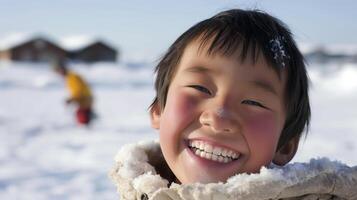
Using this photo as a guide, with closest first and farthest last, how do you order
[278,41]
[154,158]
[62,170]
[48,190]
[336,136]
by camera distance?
[278,41], [154,158], [48,190], [62,170], [336,136]

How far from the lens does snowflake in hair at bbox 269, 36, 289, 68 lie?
124 cm

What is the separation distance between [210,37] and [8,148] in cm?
566

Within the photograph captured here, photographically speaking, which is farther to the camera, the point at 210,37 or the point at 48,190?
the point at 48,190

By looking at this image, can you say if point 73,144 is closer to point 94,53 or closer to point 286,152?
point 286,152

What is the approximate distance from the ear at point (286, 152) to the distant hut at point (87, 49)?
4433 cm

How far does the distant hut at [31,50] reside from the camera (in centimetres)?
4097

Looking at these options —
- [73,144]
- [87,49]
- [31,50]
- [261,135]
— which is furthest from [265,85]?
[87,49]

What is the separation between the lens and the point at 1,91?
1747 cm

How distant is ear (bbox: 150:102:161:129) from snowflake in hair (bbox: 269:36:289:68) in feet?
1.20

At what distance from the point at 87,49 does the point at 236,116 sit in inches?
1759

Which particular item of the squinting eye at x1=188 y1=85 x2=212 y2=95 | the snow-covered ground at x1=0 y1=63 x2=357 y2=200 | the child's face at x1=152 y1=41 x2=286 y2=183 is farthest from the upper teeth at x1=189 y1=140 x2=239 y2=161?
the snow-covered ground at x1=0 y1=63 x2=357 y2=200

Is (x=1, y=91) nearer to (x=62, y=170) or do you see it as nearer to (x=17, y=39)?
(x=62, y=170)

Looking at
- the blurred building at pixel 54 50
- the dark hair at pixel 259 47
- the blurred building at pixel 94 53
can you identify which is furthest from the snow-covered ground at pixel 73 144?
the blurred building at pixel 94 53

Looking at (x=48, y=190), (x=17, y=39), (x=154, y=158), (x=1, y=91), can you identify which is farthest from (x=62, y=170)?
(x=17, y=39)
